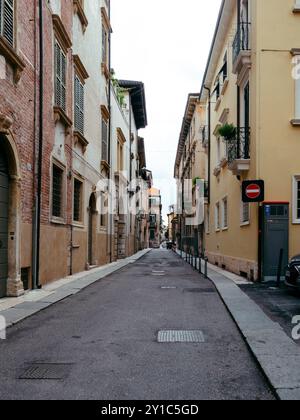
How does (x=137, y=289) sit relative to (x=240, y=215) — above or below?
below

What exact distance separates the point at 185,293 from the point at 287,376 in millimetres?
6660

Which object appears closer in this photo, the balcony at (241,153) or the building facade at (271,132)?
the building facade at (271,132)

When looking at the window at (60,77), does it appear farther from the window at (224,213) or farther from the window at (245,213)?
the window at (224,213)

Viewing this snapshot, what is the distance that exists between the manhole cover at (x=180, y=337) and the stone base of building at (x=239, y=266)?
7062 millimetres

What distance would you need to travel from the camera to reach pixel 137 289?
39.8ft

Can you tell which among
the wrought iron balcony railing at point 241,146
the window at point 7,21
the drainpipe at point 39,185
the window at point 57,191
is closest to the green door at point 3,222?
the drainpipe at point 39,185

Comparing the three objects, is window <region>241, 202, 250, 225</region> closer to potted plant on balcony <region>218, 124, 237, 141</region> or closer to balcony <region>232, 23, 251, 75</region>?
potted plant on balcony <region>218, 124, 237, 141</region>

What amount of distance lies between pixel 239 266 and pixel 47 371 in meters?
11.8

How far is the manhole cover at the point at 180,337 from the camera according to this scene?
20.8ft

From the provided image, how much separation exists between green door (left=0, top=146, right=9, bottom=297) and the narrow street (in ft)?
4.74

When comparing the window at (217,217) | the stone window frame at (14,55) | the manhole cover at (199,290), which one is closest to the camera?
the stone window frame at (14,55)

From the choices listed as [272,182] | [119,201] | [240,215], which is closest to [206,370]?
[272,182]

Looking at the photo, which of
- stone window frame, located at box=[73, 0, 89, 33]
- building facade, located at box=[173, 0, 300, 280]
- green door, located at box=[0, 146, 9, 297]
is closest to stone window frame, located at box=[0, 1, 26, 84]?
green door, located at box=[0, 146, 9, 297]
